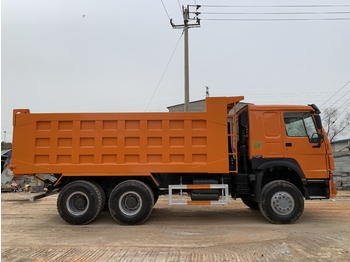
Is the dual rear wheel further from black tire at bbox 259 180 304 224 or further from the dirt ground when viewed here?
black tire at bbox 259 180 304 224

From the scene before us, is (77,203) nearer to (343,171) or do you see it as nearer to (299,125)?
(299,125)

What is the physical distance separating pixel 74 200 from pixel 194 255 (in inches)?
134

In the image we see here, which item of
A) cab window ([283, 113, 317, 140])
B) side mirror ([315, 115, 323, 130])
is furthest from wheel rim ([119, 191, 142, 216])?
side mirror ([315, 115, 323, 130])

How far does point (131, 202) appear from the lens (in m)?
6.46

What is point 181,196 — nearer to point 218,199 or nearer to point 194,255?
point 218,199

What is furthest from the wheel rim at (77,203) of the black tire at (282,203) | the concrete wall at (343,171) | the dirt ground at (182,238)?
the concrete wall at (343,171)

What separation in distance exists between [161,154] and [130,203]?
1359mm

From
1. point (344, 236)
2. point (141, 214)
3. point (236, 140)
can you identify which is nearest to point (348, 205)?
point (344, 236)

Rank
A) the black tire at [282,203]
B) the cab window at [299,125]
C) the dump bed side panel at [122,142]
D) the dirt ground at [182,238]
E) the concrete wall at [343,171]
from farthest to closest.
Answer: the concrete wall at [343,171] < the cab window at [299,125] < the dump bed side panel at [122,142] < the black tire at [282,203] < the dirt ground at [182,238]

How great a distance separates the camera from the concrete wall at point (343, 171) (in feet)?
42.0

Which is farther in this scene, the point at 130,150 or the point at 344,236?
the point at 130,150

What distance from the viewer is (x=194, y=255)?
4.48 m

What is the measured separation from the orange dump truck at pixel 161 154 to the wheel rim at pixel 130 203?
0.08ft

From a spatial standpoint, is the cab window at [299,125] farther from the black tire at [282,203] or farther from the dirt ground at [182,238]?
the dirt ground at [182,238]
